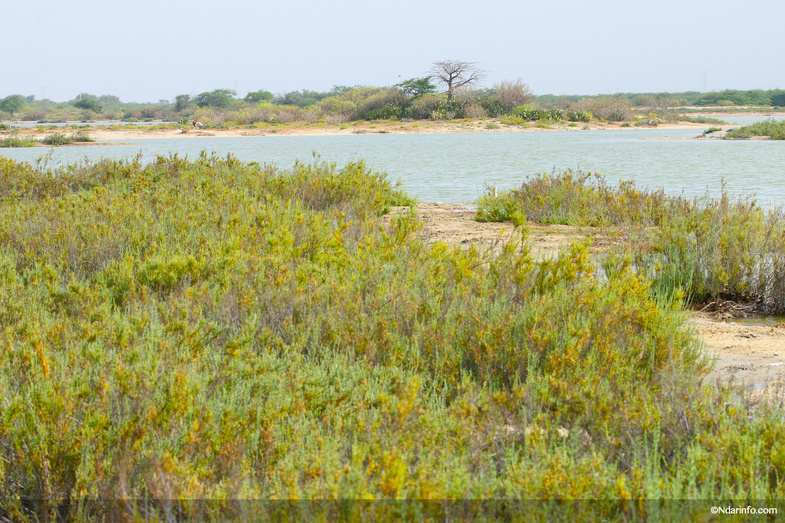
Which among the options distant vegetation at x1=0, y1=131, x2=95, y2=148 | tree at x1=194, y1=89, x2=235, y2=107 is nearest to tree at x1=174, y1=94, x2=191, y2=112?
tree at x1=194, y1=89, x2=235, y2=107

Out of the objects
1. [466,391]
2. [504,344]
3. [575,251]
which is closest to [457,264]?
[575,251]

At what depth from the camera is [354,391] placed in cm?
304

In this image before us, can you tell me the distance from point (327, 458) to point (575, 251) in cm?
292

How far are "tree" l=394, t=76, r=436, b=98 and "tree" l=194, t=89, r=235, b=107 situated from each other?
2898 centimetres

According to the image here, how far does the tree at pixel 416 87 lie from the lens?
186 ft

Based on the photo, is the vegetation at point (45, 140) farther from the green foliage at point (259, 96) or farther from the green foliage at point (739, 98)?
the green foliage at point (739, 98)

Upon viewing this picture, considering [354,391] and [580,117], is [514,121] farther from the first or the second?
[354,391]

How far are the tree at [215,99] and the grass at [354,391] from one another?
77.5 metres

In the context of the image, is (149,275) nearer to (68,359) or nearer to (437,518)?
(68,359)

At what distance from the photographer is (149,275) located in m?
4.70

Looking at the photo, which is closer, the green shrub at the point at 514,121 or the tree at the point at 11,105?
the green shrub at the point at 514,121

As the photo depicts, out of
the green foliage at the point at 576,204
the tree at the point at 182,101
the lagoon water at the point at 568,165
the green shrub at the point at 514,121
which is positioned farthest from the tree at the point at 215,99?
the green foliage at the point at 576,204

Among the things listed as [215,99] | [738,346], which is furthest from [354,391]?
[215,99]

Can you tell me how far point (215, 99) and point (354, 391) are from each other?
82.5 meters
